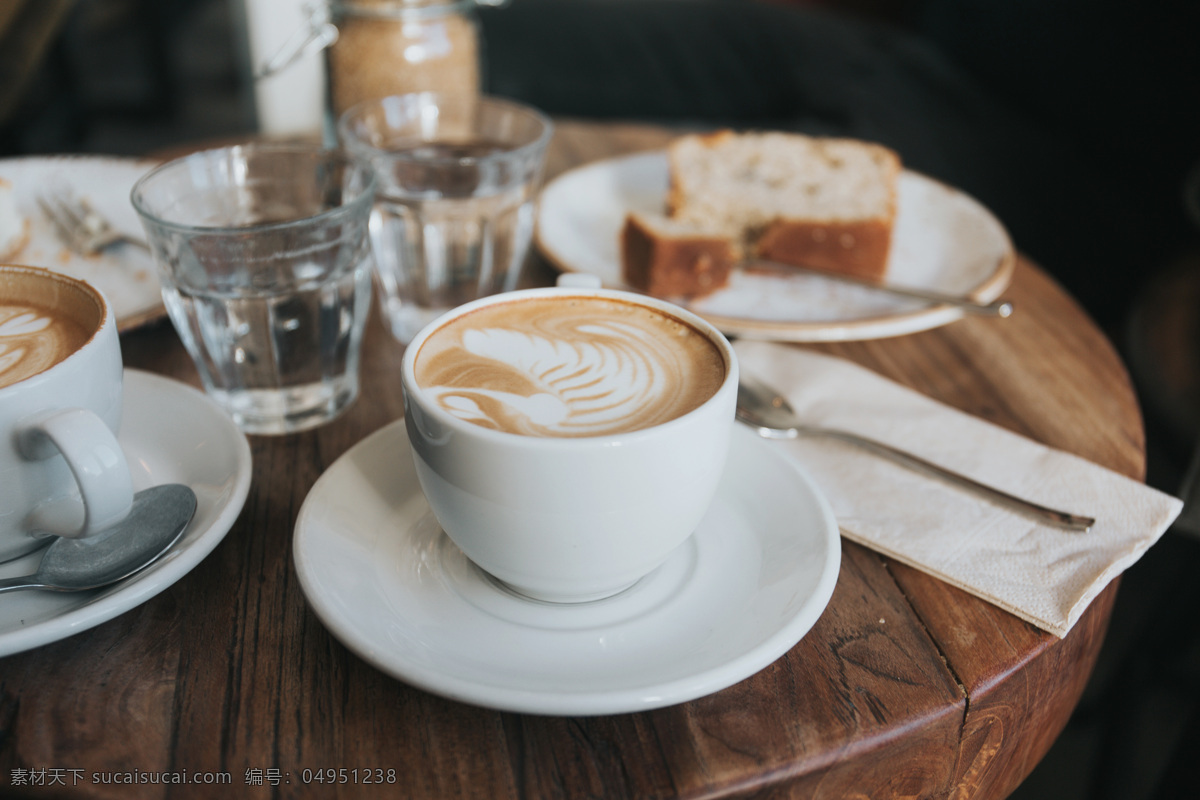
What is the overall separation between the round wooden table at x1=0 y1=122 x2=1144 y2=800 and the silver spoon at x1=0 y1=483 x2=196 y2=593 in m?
0.03

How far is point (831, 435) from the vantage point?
26.7 inches

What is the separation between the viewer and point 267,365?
2.30ft

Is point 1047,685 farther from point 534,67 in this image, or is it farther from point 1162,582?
point 534,67

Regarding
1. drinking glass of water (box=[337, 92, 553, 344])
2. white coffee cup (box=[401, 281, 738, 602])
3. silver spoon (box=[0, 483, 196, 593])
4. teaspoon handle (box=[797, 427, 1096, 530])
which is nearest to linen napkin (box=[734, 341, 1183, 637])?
teaspoon handle (box=[797, 427, 1096, 530])

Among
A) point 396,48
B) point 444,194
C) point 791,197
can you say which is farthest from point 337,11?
point 791,197

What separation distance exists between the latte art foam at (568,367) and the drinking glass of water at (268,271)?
0.19 m

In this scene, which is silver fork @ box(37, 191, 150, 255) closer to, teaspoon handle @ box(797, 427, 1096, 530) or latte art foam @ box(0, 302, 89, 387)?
latte art foam @ box(0, 302, 89, 387)

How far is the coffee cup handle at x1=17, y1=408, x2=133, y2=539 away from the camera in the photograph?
46 centimetres

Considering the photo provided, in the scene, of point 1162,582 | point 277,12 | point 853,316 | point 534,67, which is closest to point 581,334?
point 853,316

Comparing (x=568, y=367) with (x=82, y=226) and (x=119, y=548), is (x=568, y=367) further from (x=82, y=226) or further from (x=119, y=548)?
(x=82, y=226)

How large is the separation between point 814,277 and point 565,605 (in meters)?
0.63

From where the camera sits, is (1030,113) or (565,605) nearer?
(565,605)

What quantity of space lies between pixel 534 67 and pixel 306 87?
2.99 feet

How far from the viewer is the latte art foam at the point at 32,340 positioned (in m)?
0.51
